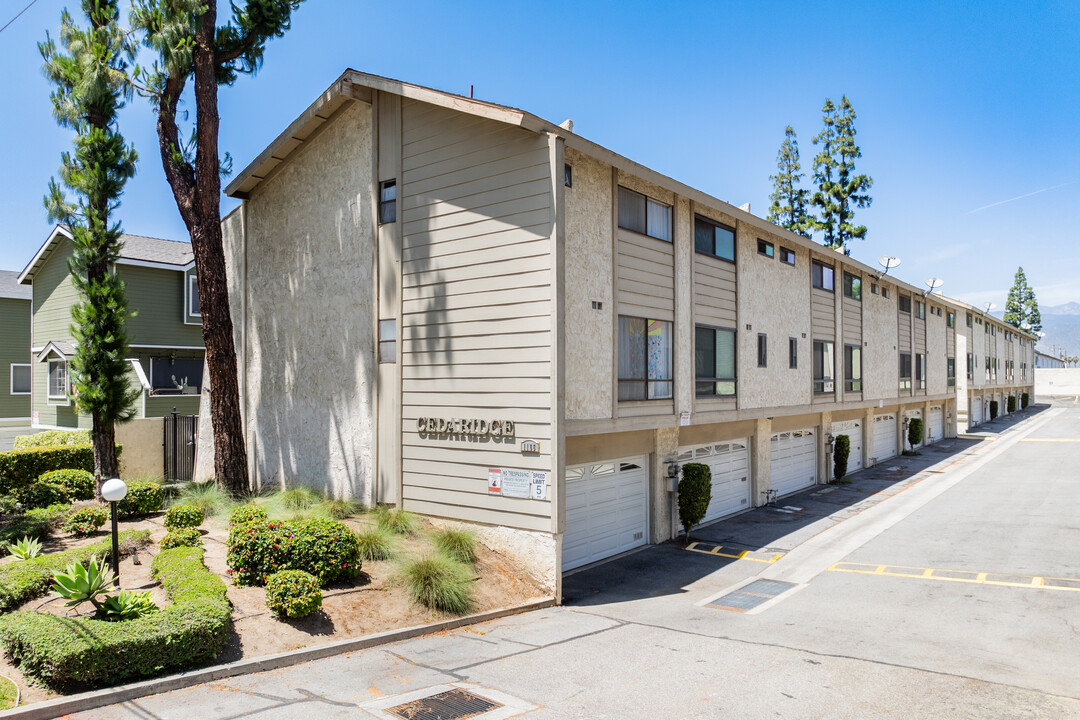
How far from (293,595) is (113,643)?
7.41 ft

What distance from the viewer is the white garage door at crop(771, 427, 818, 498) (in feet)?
73.5

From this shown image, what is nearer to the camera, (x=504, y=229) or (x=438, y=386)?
(x=504, y=229)

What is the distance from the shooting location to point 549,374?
11750 millimetres

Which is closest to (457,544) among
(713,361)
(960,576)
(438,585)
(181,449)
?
(438,585)

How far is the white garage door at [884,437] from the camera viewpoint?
104 ft

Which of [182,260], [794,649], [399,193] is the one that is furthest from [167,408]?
[794,649]

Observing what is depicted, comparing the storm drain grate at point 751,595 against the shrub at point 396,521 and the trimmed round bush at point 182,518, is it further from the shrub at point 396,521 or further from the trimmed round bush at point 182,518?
the trimmed round bush at point 182,518

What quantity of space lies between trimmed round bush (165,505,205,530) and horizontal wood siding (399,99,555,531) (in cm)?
383

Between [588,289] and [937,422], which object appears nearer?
[588,289]

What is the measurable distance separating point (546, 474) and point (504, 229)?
451 cm

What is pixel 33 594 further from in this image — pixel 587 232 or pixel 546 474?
pixel 587 232

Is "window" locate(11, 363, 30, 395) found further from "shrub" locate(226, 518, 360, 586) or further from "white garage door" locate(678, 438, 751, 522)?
"white garage door" locate(678, 438, 751, 522)

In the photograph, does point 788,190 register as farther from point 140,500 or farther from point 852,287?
point 140,500

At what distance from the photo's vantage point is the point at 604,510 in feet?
48.6
